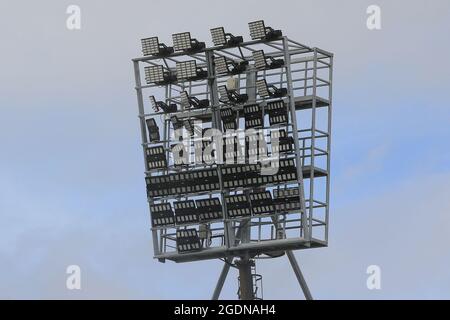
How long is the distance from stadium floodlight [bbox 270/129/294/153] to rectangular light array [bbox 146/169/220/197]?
3.77m

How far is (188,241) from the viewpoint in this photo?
11188 centimetres

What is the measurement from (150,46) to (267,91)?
6.83 metres

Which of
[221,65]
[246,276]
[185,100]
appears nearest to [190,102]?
[185,100]

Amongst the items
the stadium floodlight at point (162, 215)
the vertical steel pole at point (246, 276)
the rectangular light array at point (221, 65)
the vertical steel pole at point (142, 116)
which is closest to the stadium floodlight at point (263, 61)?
the rectangular light array at point (221, 65)

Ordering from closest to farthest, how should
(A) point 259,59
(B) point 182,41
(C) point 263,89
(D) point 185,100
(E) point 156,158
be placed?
1. (A) point 259,59
2. (C) point 263,89
3. (B) point 182,41
4. (D) point 185,100
5. (E) point 156,158

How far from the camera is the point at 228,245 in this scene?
110875mm

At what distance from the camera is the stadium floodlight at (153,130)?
113 metres

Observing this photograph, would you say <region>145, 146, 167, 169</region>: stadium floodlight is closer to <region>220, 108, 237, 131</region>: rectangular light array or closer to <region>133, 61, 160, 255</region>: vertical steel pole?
<region>133, 61, 160, 255</region>: vertical steel pole

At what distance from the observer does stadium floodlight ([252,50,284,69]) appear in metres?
110

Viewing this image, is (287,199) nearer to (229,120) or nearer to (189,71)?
(229,120)

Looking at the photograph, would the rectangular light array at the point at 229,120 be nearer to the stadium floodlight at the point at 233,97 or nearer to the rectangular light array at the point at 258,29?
the stadium floodlight at the point at 233,97

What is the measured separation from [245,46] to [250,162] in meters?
5.93

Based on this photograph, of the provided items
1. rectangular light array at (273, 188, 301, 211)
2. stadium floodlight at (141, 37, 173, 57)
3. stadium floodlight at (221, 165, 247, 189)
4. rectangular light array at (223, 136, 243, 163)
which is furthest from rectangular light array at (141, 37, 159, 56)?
rectangular light array at (273, 188, 301, 211)
